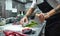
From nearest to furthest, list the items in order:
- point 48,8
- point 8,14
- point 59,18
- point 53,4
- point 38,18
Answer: point 59,18 < point 53,4 < point 48,8 < point 38,18 < point 8,14

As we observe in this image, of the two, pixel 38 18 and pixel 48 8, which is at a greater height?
pixel 48 8

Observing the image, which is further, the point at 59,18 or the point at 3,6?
the point at 3,6

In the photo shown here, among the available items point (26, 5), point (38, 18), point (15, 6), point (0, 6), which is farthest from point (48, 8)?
point (26, 5)

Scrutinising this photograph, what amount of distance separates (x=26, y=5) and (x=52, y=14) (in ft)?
5.17

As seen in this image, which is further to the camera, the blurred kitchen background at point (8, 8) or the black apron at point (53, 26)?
the blurred kitchen background at point (8, 8)

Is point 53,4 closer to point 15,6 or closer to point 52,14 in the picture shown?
point 52,14

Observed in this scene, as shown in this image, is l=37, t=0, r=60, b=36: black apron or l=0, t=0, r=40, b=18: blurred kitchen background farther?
l=0, t=0, r=40, b=18: blurred kitchen background

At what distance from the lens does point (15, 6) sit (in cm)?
226

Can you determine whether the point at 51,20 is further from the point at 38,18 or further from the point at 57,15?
the point at 38,18

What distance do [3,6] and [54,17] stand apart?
1.05m

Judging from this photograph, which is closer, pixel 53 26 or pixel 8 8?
pixel 53 26

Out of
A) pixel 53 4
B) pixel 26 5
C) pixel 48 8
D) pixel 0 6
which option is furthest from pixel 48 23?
pixel 26 5

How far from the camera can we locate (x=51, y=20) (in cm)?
110

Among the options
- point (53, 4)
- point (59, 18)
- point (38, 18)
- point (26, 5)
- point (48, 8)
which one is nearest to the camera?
point (59, 18)
